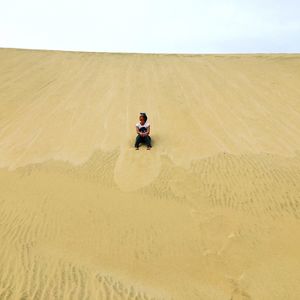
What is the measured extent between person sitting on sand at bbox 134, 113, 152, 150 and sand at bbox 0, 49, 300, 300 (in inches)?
12.1

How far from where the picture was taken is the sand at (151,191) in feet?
17.7

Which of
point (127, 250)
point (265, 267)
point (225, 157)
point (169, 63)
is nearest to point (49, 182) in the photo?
point (127, 250)

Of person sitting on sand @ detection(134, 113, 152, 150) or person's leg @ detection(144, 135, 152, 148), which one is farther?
person's leg @ detection(144, 135, 152, 148)

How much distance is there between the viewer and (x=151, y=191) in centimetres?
769

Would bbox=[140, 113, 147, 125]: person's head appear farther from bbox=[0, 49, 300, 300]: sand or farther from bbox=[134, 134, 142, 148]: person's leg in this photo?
bbox=[0, 49, 300, 300]: sand

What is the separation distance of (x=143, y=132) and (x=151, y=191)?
202cm

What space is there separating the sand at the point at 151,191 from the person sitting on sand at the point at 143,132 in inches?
12.1

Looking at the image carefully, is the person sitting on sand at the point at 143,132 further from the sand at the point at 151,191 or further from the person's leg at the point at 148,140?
the sand at the point at 151,191

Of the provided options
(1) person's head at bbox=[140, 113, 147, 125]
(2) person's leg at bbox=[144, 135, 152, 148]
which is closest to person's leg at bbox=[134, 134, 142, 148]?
(2) person's leg at bbox=[144, 135, 152, 148]

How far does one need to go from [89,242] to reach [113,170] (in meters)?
2.58

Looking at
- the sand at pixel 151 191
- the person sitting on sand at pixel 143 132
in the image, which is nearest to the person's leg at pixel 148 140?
the person sitting on sand at pixel 143 132

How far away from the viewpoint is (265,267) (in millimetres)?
5613

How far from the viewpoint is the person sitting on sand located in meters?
9.06

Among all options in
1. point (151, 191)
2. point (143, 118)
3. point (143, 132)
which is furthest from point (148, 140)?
point (151, 191)
